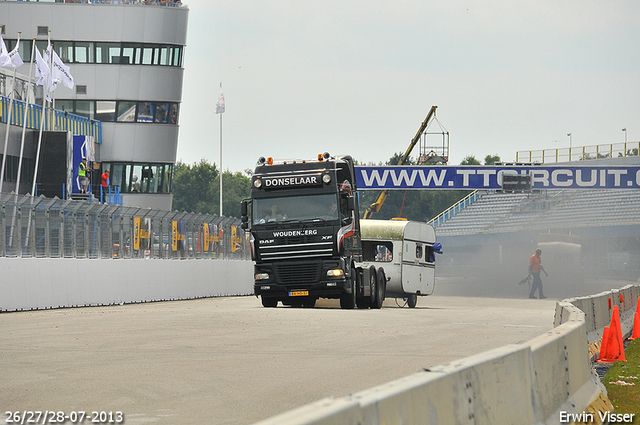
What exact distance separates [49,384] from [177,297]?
2176 cm

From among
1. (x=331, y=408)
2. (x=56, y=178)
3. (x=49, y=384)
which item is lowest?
(x=49, y=384)

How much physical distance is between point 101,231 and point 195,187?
119854mm

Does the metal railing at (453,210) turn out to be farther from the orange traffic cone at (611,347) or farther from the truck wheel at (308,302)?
the orange traffic cone at (611,347)

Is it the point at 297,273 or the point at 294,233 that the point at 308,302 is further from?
the point at 294,233

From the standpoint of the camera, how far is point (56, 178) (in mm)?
51125

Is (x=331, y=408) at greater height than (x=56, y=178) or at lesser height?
lesser

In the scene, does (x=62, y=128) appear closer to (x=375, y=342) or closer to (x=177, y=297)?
(x=177, y=297)

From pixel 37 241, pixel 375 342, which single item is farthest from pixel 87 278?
pixel 375 342

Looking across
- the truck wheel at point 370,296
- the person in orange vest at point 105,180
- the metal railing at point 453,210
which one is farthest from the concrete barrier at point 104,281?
the metal railing at point 453,210

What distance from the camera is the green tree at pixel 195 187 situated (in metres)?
144

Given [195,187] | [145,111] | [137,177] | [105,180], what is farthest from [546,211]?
[195,187]

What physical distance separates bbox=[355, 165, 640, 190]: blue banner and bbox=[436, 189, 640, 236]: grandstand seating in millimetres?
17507

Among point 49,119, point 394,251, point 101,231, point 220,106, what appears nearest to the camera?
point 101,231

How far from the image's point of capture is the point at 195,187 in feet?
473
